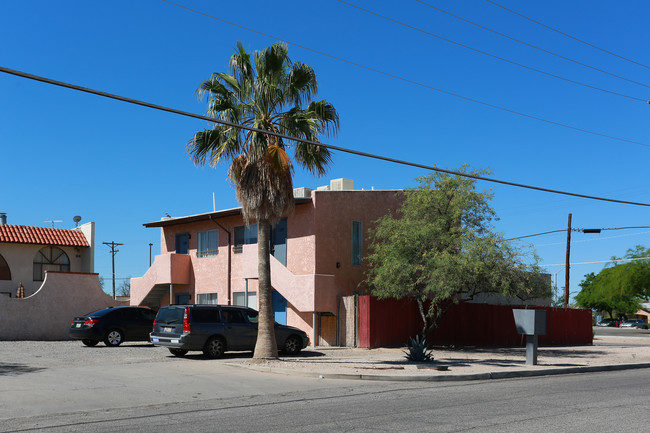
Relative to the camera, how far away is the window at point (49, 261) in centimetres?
3644

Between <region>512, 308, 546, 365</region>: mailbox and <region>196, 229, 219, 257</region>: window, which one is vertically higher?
<region>196, 229, 219, 257</region>: window

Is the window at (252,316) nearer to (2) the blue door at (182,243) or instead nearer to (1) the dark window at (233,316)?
(1) the dark window at (233,316)

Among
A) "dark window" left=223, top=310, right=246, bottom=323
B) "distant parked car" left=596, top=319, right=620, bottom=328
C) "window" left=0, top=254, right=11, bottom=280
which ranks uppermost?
"window" left=0, top=254, right=11, bottom=280

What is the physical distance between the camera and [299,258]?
28531 millimetres

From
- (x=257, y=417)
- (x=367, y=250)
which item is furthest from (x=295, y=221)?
(x=257, y=417)

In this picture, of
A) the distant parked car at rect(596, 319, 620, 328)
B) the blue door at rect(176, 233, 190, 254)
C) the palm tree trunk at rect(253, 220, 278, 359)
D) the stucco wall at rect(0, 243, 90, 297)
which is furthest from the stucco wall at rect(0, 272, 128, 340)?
the distant parked car at rect(596, 319, 620, 328)

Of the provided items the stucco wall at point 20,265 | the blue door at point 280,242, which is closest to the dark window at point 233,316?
the blue door at point 280,242

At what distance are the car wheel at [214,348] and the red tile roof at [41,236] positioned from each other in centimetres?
1852

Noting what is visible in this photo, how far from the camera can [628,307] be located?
102m

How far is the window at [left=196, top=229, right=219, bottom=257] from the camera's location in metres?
33.2

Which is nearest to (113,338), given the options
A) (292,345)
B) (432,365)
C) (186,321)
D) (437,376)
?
(186,321)

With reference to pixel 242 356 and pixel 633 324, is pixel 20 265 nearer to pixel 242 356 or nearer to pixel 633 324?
pixel 242 356

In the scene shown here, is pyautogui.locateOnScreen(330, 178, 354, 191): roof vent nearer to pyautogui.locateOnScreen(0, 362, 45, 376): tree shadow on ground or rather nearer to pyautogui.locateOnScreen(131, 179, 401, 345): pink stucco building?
pyautogui.locateOnScreen(131, 179, 401, 345): pink stucco building

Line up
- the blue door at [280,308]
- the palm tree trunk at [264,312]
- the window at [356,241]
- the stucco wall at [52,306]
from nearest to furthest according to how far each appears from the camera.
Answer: the palm tree trunk at [264,312] < the window at [356,241] < the blue door at [280,308] < the stucco wall at [52,306]
